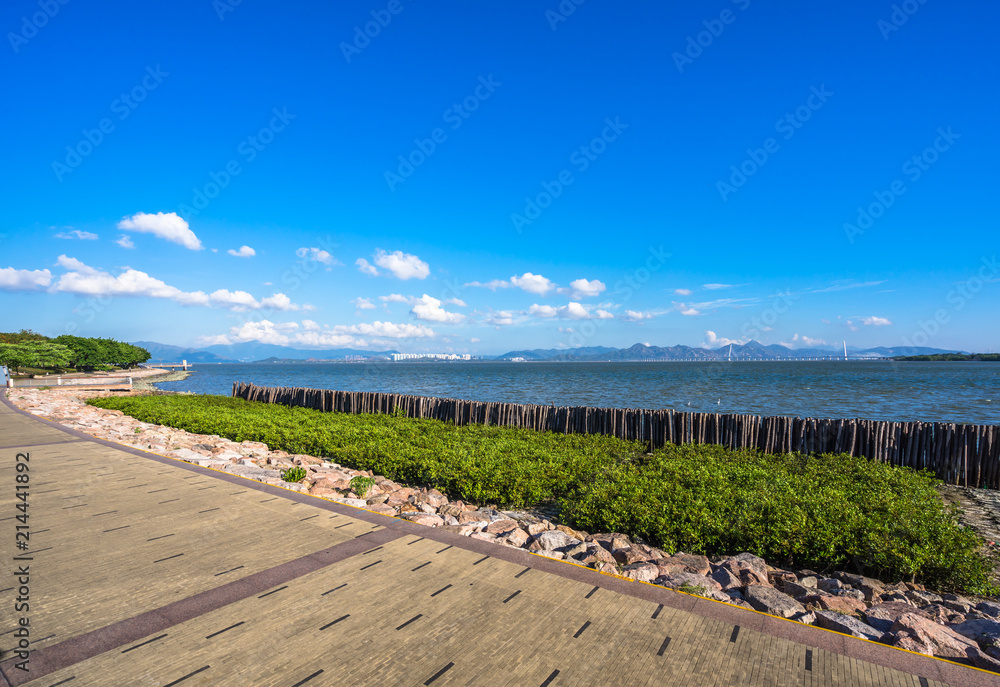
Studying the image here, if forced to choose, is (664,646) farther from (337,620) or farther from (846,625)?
(337,620)

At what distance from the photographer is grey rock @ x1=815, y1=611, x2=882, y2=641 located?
3.53 m

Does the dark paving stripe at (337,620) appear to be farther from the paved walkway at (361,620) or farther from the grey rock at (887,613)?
the grey rock at (887,613)

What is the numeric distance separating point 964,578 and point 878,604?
1.53 metres

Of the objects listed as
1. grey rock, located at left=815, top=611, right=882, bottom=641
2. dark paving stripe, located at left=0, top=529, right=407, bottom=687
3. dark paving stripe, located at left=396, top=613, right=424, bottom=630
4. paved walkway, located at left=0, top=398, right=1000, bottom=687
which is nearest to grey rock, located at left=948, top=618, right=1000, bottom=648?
grey rock, located at left=815, top=611, right=882, bottom=641

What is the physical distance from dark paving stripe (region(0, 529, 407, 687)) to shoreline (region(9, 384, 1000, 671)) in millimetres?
1707

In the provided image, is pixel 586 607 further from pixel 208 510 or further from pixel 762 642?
pixel 208 510

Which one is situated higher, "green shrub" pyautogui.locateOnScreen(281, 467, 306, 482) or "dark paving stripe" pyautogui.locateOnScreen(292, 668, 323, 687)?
"dark paving stripe" pyautogui.locateOnScreen(292, 668, 323, 687)

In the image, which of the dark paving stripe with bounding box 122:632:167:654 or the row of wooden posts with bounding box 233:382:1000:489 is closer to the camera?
the dark paving stripe with bounding box 122:632:167:654

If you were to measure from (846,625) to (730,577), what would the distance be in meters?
1.21

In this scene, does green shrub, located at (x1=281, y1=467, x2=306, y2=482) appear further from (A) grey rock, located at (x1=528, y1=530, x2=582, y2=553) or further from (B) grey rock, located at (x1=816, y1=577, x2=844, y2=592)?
(B) grey rock, located at (x1=816, y1=577, x2=844, y2=592)

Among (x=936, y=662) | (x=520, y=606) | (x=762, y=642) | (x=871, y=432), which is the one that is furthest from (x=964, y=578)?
(x=871, y=432)

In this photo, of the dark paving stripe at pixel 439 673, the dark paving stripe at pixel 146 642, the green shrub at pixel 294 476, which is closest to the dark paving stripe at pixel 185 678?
the dark paving stripe at pixel 146 642

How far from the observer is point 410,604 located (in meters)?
3.43

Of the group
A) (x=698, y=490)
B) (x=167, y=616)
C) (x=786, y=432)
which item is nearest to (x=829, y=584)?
(x=698, y=490)
